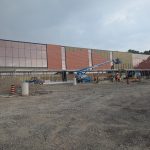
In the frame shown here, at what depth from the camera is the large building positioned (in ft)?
194

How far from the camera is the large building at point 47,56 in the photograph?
194 ft

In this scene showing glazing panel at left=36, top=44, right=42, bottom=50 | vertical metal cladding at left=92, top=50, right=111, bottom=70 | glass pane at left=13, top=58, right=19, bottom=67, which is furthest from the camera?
vertical metal cladding at left=92, top=50, right=111, bottom=70

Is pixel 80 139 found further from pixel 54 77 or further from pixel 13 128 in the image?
pixel 54 77

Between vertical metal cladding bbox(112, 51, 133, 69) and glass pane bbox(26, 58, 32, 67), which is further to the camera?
vertical metal cladding bbox(112, 51, 133, 69)

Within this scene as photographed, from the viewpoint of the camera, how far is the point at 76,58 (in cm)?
7306

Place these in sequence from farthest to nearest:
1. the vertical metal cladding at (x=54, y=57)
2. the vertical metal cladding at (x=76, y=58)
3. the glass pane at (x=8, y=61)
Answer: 1. the vertical metal cladding at (x=76, y=58)
2. the vertical metal cladding at (x=54, y=57)
3. the glass pane at (x=8, y=61)

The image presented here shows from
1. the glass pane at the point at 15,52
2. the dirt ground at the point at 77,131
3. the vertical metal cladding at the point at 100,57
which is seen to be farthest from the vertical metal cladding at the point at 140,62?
the dirt ground at the point at 77,131

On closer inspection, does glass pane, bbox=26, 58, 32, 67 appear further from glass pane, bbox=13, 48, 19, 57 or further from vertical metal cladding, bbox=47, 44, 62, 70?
vertical metal cladding, bbox=47, 44, 62, 70

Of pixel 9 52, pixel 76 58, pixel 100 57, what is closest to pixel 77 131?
pixel 9 52

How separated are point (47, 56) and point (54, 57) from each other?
2.20 meters

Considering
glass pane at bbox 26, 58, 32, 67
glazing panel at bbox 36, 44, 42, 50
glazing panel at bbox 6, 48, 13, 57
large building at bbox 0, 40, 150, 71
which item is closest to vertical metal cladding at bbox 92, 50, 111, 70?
large building at bbox 0, 40, 150, 71

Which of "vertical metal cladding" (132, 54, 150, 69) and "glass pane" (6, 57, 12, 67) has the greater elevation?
"vertical metal cladding" (132, 54, 150, 69)

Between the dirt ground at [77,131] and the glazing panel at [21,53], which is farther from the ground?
the glazing panel at [21,53]

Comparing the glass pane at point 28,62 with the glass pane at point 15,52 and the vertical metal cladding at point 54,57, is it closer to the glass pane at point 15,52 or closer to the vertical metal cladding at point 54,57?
the glass pane at point 15,52
